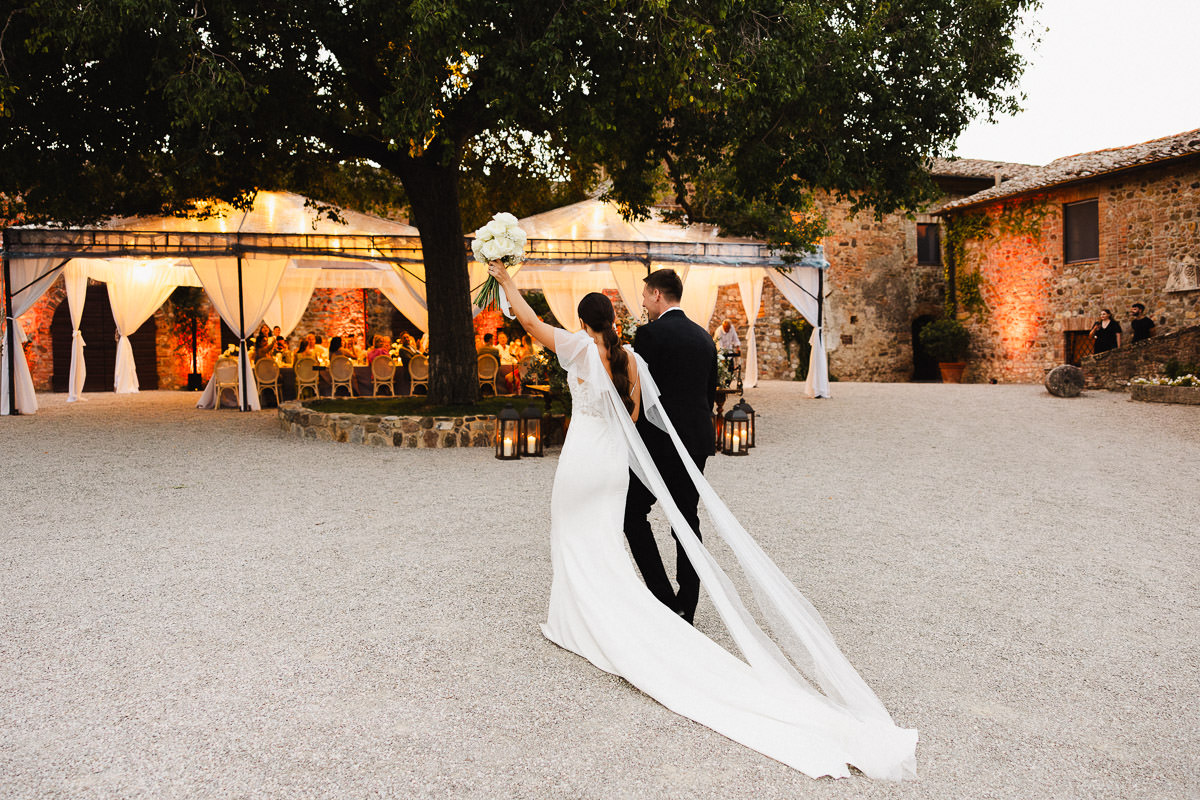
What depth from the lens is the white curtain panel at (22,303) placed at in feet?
41.0

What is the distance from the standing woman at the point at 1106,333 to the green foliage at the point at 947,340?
4508 mm

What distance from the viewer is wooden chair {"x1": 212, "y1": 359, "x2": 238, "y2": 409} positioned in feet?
46.4

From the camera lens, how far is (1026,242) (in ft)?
66.5

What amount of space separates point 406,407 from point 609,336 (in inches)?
318

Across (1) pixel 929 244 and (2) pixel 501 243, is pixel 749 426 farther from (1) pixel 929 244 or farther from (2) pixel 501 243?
(1) pixel 929 244

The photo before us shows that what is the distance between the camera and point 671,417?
3484 millimetres

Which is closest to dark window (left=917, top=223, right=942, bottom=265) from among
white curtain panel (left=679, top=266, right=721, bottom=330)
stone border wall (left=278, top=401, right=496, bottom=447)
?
white curtain panel (left=679, top=266, right=721, bottom=330)

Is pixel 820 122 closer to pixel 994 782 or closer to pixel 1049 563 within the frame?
pixel 1049 563

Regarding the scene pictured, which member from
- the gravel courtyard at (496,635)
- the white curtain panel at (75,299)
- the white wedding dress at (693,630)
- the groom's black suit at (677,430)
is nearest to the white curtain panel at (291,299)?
the white curtain panel at (75,299)

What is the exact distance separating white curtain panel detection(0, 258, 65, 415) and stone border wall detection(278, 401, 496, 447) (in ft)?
21.2

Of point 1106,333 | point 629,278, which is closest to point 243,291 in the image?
point 629,278

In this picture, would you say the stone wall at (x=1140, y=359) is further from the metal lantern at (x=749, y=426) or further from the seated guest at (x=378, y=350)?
the seated guest at (x=378, y=350)

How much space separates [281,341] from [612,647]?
1514cm

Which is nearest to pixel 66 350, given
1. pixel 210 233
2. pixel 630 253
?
pixel 210 233
